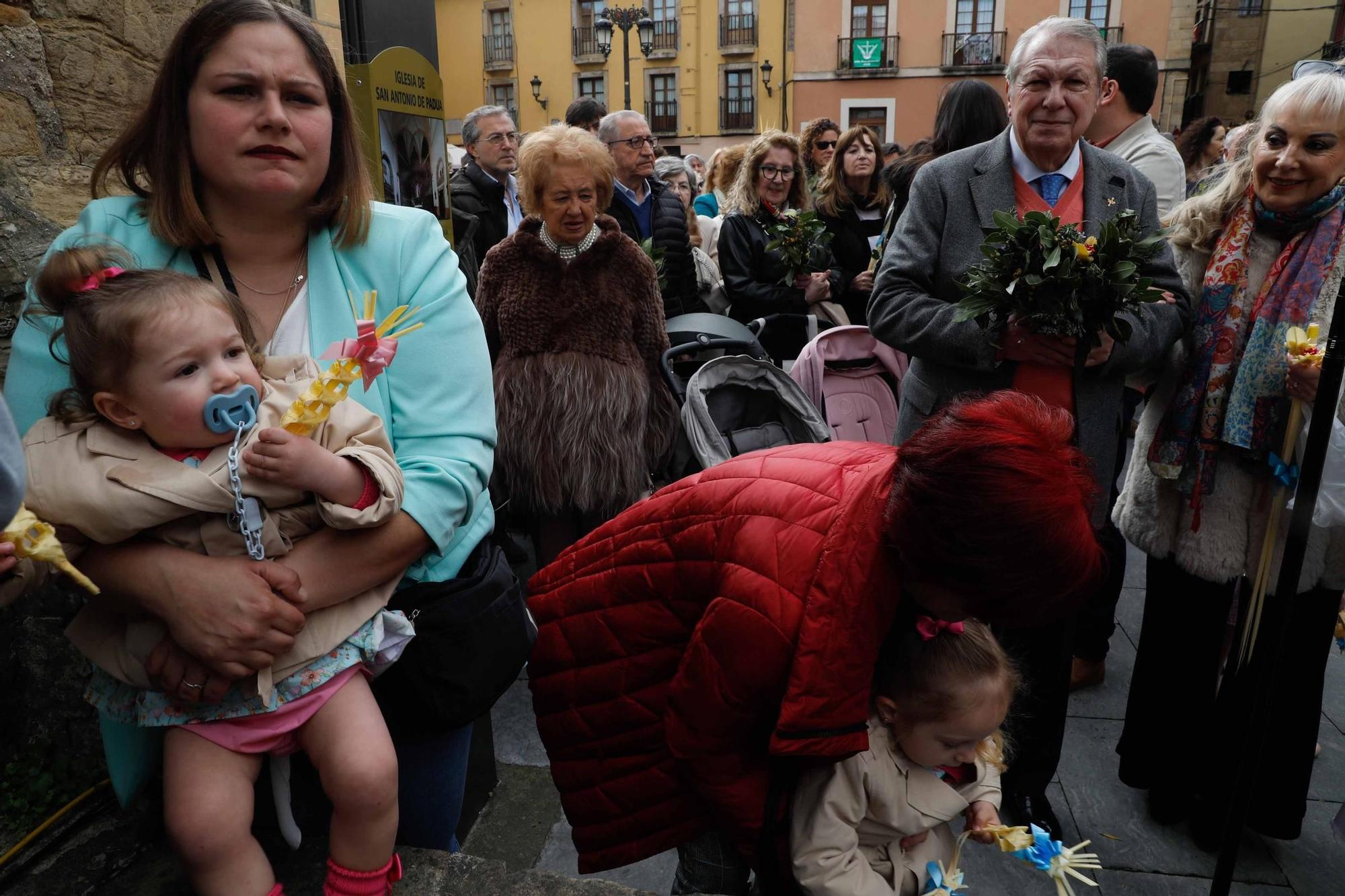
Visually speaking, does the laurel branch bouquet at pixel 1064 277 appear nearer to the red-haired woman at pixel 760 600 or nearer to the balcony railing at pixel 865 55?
the red-haired woman at pixel 760 600

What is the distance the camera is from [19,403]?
1.37 metres

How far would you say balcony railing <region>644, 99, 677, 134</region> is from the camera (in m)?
33.6

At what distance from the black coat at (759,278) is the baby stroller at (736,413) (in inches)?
58.8

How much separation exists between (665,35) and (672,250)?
31.5 m

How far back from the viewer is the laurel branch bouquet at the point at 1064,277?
2248 mm

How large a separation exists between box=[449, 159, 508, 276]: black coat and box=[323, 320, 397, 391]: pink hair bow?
3.99 m

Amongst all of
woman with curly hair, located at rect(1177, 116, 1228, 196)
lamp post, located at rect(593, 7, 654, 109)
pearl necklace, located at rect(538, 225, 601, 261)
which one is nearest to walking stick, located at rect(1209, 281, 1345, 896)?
pearl necklace, located at rect(538, 225, 601, 261)

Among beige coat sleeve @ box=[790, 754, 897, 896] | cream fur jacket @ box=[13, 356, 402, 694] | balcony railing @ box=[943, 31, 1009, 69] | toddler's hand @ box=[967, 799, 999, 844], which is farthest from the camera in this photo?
balcony railing @ box=[943, 31, 1009, 69]

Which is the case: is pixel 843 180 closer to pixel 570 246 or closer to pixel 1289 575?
pixel 570 246

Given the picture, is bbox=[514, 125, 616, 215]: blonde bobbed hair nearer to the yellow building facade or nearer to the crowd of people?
the crowd of people

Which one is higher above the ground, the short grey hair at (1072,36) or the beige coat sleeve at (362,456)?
the short grey hair at (1072,36)

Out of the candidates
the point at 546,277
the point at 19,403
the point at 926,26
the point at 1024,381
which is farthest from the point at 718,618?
the point at 926,26

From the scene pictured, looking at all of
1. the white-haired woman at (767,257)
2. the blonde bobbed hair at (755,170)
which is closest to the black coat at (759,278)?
the white-haired woman at (767,257)

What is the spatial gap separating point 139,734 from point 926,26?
112ft
